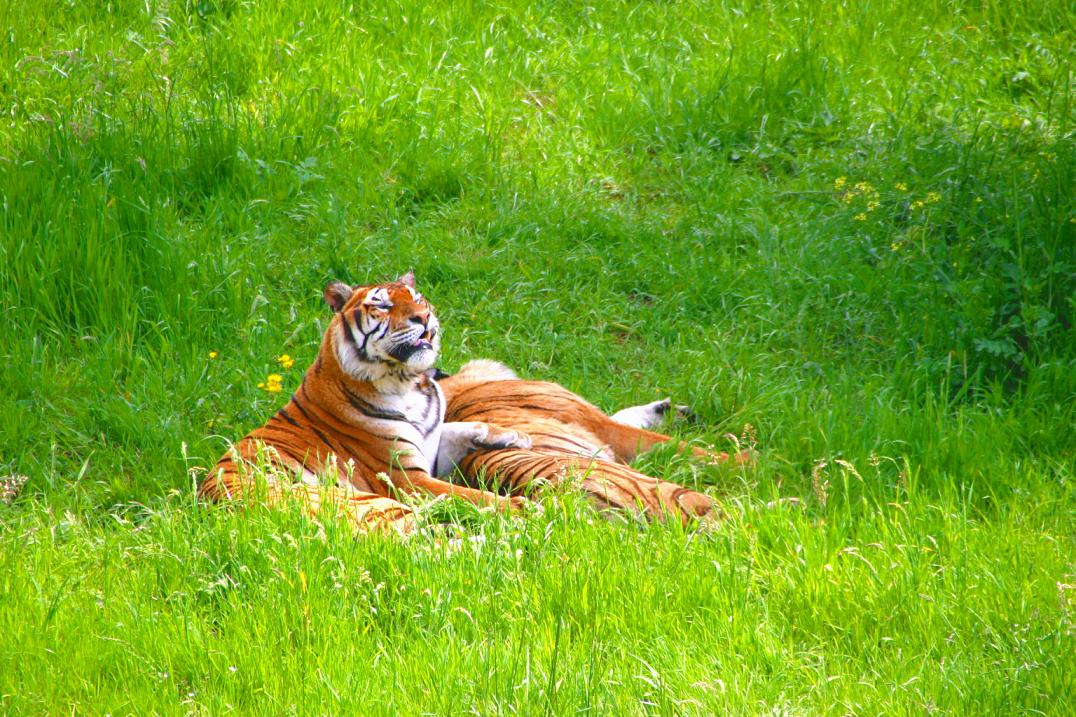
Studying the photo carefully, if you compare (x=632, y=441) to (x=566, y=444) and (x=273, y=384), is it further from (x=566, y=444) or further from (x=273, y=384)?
(x=273, y=384)

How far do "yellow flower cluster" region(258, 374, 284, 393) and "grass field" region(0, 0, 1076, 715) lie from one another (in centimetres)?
10

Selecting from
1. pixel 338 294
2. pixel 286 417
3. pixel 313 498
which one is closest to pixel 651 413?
pixel 338 294

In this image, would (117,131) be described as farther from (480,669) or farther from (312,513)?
(480,669)

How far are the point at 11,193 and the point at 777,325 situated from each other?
4215 mm

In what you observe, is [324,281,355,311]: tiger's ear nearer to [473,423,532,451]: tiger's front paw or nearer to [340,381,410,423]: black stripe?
[340,381,410,423]: black stripe

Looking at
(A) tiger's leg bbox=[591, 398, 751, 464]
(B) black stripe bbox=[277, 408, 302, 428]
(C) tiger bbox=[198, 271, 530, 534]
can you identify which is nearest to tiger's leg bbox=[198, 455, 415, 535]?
(C) tiger bbox=[198, 271, 530, 534]

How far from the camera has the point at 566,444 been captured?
5102 mm

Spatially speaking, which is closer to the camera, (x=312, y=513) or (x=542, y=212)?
(x=312, y=513)

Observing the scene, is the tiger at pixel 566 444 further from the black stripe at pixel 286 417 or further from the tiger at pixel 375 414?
the black stripe at pixel 286 417

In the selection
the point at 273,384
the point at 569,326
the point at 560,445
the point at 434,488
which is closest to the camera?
the point at 434,488

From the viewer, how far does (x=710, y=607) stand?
3564 millimetres

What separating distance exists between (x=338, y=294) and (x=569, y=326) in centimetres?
171

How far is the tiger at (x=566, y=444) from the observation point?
4.35 metres

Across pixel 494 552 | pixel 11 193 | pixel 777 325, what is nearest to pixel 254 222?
pixel 11 193
